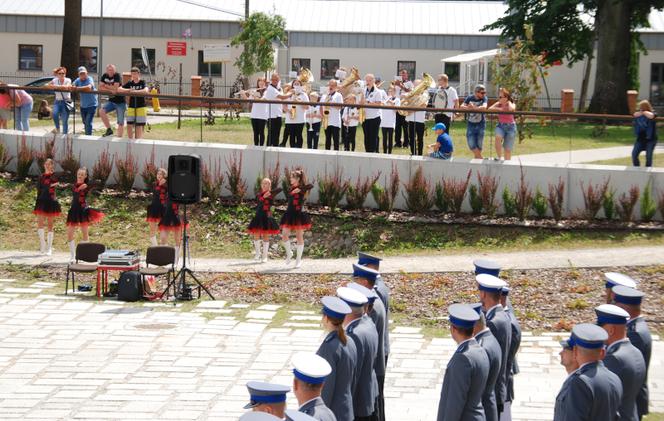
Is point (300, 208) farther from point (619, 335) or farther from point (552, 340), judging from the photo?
point (619, 335)

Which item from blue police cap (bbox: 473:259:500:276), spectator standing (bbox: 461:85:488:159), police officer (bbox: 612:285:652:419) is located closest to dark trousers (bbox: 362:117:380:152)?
spectator standing (bbox: 461:85:488:159)

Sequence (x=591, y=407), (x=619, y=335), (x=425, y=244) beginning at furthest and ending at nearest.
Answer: (x=425, y=244) < (x=619, y=335) < (x=591, y=407)

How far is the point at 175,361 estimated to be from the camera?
45.5 feet

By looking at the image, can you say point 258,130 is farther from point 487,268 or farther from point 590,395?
point 590,395

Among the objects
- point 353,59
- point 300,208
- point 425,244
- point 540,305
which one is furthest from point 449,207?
point 353,59

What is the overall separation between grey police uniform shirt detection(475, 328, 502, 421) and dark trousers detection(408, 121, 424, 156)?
44.9ft

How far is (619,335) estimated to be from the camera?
30.6 feet

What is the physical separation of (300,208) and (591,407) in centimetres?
1167

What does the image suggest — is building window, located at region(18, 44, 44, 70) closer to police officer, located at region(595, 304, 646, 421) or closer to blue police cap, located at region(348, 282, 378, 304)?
blue police cap, located at region(348, 282, 378, 304)

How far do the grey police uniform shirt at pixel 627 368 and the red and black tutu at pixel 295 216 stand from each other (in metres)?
10.8

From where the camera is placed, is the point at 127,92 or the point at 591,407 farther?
the point at 127,92

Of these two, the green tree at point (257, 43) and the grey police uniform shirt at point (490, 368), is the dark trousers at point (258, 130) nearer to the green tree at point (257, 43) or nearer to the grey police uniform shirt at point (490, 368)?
the grey police uniform shirt at point (490, 368)

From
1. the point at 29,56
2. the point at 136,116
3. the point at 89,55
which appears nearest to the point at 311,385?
the point at 136,116

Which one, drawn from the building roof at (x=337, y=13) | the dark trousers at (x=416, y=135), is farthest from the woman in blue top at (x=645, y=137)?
the building roof at (x=337, y=13)
